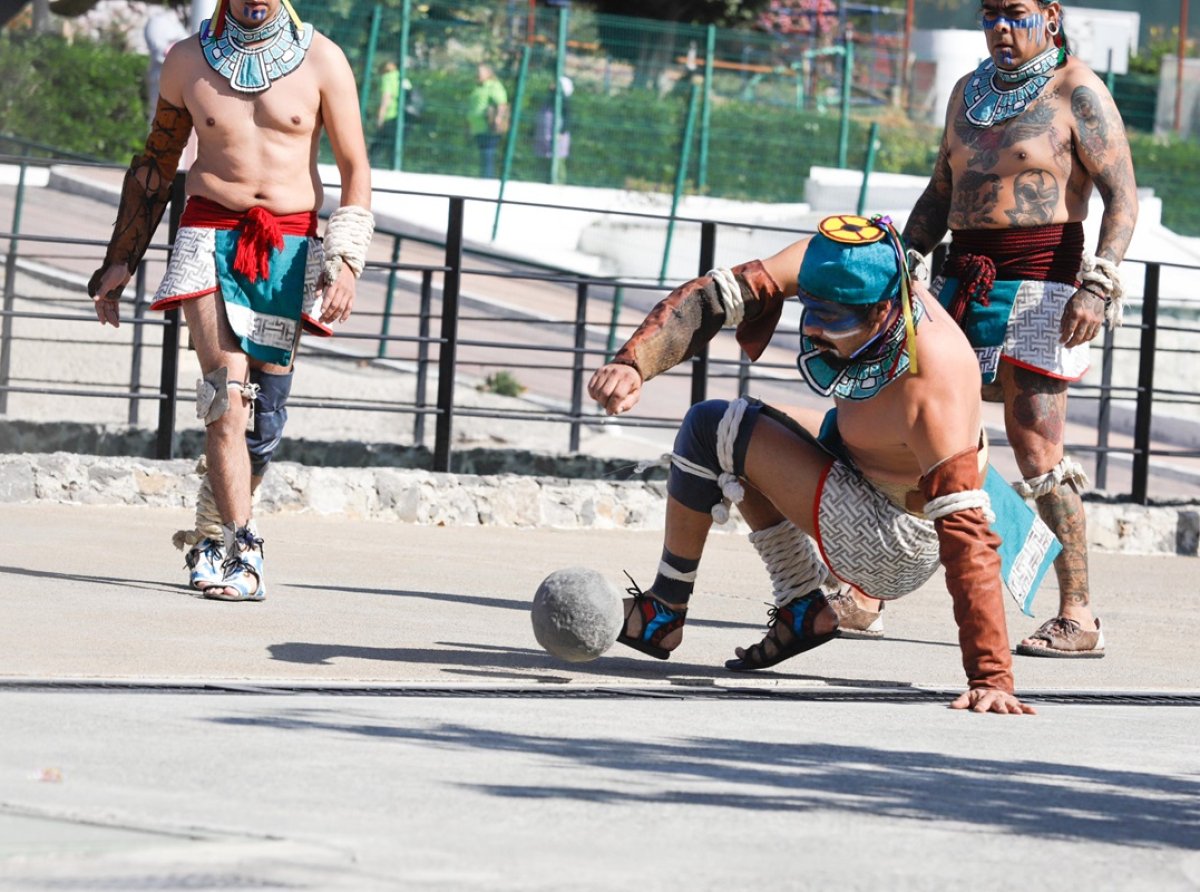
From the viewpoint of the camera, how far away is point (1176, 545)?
11.4 m

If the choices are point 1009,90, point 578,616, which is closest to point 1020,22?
point 1009,90

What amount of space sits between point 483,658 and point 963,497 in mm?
1345

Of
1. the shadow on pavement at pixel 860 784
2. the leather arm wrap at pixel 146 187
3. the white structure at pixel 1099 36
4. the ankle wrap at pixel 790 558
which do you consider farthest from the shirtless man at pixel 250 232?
the white structure at pixel 1099 36

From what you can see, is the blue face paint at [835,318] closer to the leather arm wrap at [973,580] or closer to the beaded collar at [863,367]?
the beaded collar at [863,367]

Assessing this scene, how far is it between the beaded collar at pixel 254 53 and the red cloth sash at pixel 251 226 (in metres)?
0.37

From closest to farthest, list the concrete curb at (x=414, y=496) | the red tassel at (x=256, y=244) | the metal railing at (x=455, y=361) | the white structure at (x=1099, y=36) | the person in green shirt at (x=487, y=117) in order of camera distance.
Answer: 1. the red tassel at (x=256, y=244)
2. the concrete curb at (x=414, y=496)
3. the metal railing at (x=455, y=361)
4. the person in green shirt at (x=487, y=117)
5. the white structure at (x=1099, y=36)

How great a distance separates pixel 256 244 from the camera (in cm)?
696

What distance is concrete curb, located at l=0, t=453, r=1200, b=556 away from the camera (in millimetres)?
9570

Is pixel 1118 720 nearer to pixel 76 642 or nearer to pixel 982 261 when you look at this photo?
pixel 982 261

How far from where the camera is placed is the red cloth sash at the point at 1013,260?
23.5 ft

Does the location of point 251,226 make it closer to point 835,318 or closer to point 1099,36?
point 835,318

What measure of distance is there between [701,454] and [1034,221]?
5.98ft

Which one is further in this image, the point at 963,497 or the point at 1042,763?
the point at 963,497

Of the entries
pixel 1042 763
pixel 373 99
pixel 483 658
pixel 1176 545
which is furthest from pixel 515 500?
pixel 373 99
